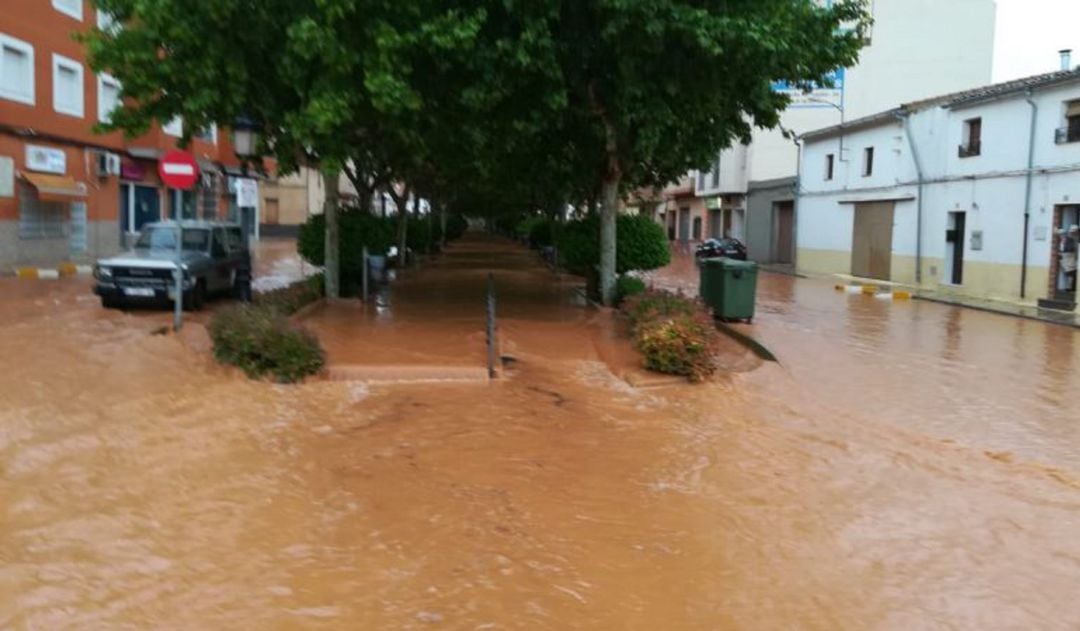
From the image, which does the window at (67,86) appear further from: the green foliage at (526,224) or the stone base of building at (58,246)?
the green foliage at (526,224)

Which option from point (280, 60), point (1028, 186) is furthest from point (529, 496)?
point (1028, 186)

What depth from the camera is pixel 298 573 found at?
197 inches

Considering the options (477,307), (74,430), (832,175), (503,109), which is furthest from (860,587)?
(832,175)

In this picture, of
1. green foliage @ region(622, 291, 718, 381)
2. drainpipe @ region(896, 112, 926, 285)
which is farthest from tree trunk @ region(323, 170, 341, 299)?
drainpipe @ region(896, 112, 926, 285)

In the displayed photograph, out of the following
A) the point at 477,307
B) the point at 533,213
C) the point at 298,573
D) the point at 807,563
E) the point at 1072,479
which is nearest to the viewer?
the point at 298,573

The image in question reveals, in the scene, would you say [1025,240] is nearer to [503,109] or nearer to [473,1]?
[503,109]

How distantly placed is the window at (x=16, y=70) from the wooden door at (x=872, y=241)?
84.7 ft

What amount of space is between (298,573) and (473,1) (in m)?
8.66

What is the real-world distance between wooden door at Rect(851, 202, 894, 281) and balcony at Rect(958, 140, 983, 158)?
13.9 feet

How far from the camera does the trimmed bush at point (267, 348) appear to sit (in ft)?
32.5

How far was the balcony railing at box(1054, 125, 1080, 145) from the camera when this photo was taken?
2217cm

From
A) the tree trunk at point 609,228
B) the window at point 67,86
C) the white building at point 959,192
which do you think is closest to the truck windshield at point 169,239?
the tree trunk at point 609,228

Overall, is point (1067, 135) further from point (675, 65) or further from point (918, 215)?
point (675, 65)

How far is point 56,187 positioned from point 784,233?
95.3ft
